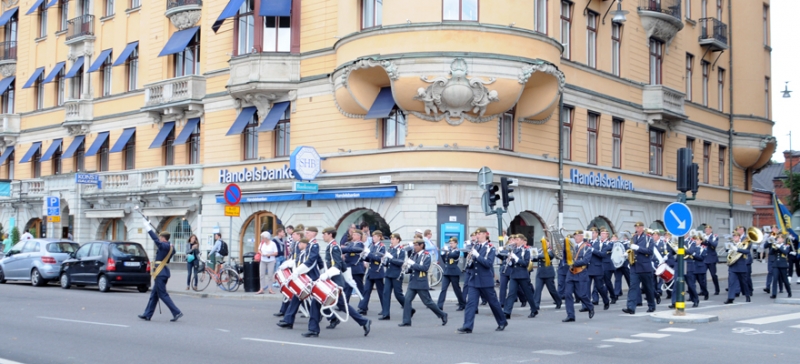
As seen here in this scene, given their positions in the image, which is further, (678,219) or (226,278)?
(226,278)

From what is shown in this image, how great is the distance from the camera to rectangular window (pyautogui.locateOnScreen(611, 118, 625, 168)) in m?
33.6

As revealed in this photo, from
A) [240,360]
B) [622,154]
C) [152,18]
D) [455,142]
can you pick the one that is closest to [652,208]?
[622,154]

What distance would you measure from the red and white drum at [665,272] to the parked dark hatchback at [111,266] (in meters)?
14.3

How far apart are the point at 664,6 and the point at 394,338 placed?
26.5 meters

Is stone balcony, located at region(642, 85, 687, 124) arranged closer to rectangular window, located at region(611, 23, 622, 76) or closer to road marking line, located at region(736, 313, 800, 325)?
rectangular window, located at region(611, 23, 622, 76)

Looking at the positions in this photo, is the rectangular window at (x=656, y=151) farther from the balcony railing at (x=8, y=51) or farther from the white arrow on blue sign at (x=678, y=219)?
the balcony railing at (x=8, y=51)

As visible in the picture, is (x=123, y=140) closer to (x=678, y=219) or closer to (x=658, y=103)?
(x=658, y=103)

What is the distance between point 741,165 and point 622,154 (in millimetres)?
11887

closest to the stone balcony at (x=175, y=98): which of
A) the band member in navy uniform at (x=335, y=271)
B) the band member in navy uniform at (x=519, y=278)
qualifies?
the band member in navy uniform at (x=335, y=271)

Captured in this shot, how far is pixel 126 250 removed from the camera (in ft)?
83.7

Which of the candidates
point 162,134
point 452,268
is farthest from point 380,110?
point 162,134

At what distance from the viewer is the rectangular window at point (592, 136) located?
32219 millimetres

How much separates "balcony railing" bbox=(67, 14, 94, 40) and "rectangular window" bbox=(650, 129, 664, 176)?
25642 millimetres

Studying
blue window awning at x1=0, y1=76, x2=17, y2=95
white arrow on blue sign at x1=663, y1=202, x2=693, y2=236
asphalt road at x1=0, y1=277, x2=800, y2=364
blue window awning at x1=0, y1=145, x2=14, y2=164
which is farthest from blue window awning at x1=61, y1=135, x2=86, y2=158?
white arrow on blue sign at x1=663, y1=202, x2=693, y2=236
